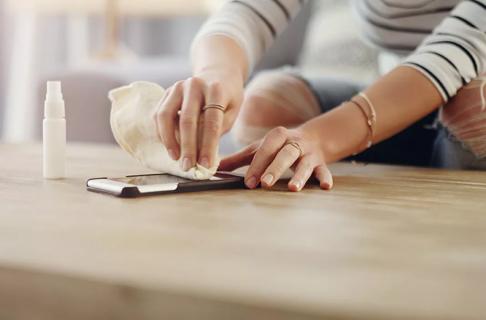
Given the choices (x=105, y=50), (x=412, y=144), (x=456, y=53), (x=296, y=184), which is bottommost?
(x=105, y=50)

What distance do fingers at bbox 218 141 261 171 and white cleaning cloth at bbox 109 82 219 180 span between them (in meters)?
0.09

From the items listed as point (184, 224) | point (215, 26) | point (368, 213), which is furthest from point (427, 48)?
point (184, 224)

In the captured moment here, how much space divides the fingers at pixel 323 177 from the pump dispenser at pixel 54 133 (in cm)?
31

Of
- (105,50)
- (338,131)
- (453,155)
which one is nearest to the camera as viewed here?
(338,131)

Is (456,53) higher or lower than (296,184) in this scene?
higher

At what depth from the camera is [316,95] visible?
1327 millimetres

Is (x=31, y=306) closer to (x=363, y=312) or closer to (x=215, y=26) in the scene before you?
(x=363, y=312)

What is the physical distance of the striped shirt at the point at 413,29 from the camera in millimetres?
1036

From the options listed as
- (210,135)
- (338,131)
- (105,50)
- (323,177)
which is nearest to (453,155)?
(338,131)

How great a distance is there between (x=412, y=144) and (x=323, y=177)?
1.64 ft

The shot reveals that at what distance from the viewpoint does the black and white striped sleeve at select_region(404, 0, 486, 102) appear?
3.37 feet

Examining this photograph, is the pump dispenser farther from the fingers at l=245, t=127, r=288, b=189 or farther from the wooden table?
the fingers at l=245, t=127, r=288, b=189

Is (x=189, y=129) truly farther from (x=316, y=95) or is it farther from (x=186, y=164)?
(x=316, y=95)

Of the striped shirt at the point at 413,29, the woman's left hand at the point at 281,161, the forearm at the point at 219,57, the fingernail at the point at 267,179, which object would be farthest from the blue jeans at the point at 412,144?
the fingernail at the point at 267,179
